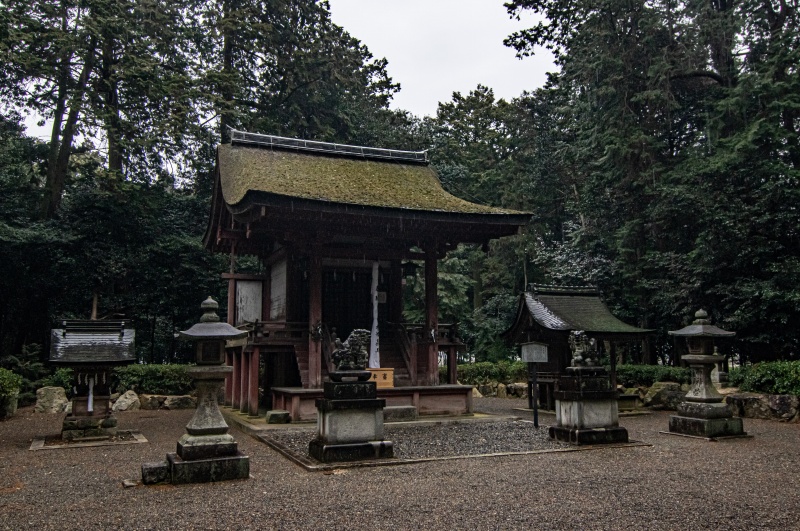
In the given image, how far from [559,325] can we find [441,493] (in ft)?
29.7

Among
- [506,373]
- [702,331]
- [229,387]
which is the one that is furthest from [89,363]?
[506,373]

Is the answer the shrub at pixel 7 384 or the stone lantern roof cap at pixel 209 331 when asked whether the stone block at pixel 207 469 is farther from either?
the shrub at pixel 7 384

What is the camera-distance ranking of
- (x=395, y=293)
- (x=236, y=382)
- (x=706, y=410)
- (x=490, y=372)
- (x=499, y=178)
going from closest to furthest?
(x=706, y=410), (x=395, y=293), (x=236, y=382), (x=490, y=372), (x=499, y=178)

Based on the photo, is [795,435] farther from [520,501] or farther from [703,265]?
[520,501]

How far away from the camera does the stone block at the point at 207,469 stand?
265 inches

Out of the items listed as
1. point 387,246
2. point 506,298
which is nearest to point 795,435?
point 387,246

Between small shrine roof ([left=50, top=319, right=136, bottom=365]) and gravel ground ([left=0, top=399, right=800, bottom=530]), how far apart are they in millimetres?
1734

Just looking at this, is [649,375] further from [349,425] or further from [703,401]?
[349,425]

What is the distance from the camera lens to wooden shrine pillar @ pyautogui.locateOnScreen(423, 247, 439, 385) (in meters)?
13.7

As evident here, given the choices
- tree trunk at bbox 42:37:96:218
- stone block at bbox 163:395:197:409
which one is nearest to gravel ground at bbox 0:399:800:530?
stone block at bbox 163:395:197:409

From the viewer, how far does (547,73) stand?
2780 centimetres

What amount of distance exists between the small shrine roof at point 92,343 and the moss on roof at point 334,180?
11.3ft

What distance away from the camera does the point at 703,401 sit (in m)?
10.4

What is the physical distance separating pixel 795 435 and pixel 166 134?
70.0ft
